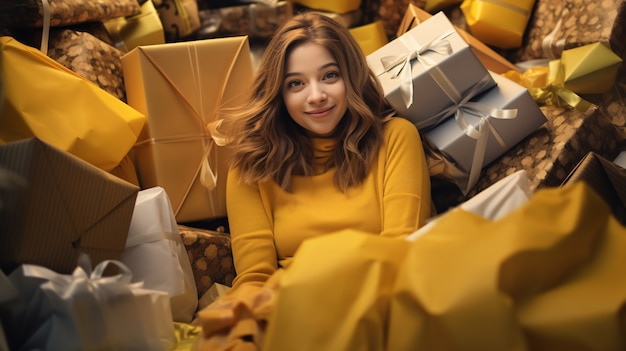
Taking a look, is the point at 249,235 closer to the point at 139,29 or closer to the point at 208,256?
the point at 208,256

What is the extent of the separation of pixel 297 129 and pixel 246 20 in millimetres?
837

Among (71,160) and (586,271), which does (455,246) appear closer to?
(586,271)

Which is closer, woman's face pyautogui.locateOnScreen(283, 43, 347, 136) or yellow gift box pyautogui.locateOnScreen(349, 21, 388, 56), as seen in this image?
woman's face pyautogui.locateOnScreen(283, 43, 347, 136)

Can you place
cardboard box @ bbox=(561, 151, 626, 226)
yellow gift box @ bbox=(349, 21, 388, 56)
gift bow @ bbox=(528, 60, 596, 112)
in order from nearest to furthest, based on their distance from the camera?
cardboard box @ bbox=(561, 151, 626, 226) → gift bow @ bbox=(528, 60, 596, 112) → yellow gift box @ bbox=(349, 21, 388, 56)

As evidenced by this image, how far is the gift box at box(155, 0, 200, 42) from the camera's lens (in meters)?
2.40

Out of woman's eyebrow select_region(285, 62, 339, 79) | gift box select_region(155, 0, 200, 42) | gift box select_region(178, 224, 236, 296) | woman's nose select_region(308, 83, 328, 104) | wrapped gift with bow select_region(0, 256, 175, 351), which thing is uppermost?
gift box select_region(155, 0, 200, 42)

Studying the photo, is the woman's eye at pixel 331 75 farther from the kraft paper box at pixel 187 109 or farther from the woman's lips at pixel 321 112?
the kraft paper box at pixel 187 109

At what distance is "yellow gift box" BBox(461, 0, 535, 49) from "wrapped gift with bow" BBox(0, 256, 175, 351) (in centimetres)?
175

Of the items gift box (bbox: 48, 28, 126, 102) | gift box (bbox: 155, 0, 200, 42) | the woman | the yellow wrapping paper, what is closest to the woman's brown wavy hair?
the woman

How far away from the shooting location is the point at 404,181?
166 cm

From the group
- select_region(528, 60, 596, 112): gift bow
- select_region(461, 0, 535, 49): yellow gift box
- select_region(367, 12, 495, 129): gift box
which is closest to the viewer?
select_region(367, 12, 495, 129): gift box

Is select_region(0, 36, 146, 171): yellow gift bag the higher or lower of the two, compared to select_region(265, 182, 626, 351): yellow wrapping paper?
higher

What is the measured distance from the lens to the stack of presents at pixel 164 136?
126 cm

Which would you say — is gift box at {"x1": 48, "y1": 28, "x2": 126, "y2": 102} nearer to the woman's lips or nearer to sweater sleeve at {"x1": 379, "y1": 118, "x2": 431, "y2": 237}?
the woman's lips
